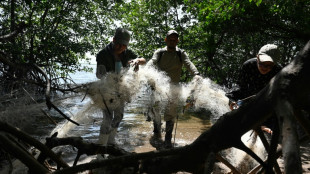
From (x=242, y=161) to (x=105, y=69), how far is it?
85.8 inches

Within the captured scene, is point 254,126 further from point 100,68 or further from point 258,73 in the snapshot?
point 100,68

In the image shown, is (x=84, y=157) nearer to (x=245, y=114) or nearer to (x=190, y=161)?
(x=190, y=161)

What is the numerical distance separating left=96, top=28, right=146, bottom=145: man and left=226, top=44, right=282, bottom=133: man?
1375 millimetres

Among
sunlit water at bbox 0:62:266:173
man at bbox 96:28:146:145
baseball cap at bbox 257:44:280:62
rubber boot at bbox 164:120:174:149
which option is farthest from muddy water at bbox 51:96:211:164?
baseball cap at bbox 257:44:280:62

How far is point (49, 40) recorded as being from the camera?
8328 mm

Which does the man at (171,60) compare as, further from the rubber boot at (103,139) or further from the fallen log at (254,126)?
the fallen log at (254,126)

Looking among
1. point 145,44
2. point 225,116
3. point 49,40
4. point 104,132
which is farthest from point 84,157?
point 145,44

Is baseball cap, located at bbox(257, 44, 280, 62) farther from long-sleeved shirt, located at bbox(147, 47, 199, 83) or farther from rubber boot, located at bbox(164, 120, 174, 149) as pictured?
rubber boot, located at bbox(164, 120, 174, 149)

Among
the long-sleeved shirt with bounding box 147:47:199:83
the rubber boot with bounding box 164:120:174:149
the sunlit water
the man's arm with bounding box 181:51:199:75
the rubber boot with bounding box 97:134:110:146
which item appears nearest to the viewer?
the sunlit water

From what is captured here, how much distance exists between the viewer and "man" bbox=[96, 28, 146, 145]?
3.57 m

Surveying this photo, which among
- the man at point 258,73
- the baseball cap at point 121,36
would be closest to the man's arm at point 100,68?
the baseball cap at point 121,36

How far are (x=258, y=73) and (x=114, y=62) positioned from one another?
192 cm

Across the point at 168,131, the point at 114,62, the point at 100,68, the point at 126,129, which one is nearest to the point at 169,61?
the point at 114,62

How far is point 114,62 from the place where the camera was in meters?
3.69
